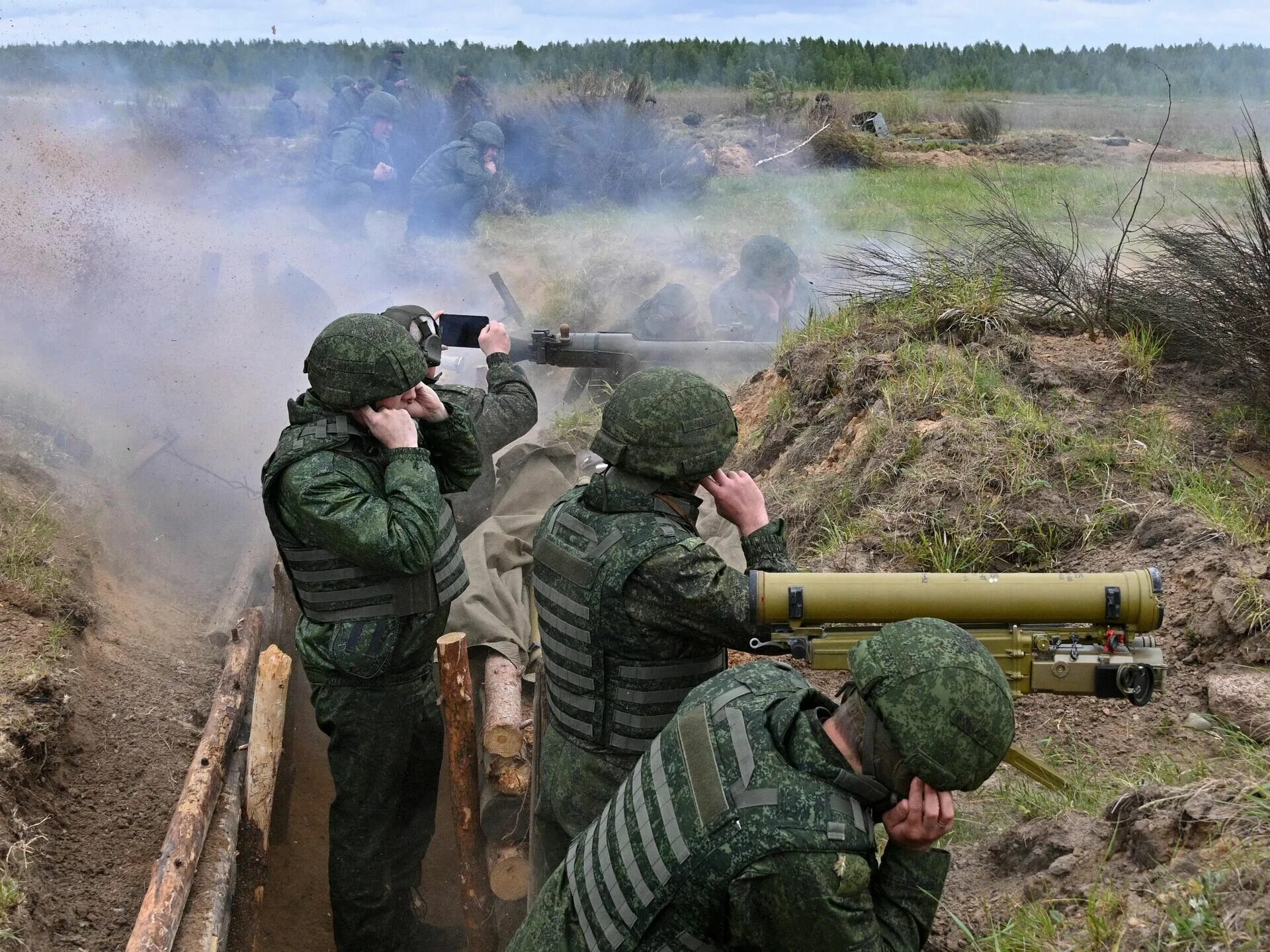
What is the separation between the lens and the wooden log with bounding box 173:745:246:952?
3.61 meters

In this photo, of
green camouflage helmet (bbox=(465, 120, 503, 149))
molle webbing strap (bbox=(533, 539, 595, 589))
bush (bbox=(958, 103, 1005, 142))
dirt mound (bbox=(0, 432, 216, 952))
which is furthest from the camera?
bush (bbox=(958, 103, 1005, 142))

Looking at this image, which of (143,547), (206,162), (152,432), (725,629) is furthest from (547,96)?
(725,629)

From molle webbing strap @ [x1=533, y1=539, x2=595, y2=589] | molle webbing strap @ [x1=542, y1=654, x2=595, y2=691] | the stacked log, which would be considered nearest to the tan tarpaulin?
the stacked log

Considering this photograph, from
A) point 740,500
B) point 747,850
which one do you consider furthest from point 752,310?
point 747,850

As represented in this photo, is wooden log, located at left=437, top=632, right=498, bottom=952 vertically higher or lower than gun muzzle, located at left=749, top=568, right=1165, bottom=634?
lower

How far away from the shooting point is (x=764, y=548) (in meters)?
2.96

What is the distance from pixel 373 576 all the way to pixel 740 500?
1.26 m

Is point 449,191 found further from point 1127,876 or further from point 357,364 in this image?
point 1127,876

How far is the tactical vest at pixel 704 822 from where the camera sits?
1.94m

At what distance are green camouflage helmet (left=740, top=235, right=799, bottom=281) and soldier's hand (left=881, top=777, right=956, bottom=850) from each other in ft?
23.0

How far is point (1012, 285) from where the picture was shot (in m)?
5.89

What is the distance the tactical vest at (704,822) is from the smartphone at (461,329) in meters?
3.12

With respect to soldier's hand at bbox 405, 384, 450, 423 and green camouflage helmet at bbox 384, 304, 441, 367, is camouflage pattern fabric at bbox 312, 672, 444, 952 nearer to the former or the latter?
soldier's hand at bbox 405, 384, 450, 423

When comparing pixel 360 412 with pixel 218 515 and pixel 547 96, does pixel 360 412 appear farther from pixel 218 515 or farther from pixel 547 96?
pixel 547 96
